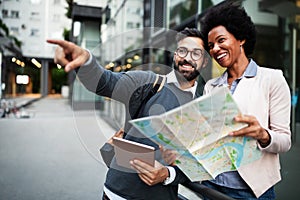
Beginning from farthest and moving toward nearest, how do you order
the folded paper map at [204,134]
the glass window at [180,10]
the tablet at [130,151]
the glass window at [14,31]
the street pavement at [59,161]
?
the glass window at [180,10]
the glass window at [14,31]
the street pavement at [59,161]
the tablet at [130,151]
the folded paper map at [204,134]

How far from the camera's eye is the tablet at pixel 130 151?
63 cm

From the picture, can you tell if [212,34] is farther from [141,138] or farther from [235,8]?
[141,138]

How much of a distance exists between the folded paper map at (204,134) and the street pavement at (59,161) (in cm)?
21

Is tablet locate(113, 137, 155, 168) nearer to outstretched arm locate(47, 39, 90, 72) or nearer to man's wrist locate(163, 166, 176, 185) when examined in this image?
man's wrist locate(163, 166, 176, 185)

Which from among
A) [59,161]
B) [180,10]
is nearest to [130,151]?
[59,161]

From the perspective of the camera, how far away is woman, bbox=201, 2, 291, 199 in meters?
0.70

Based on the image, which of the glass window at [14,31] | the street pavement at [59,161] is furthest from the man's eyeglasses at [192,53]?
the glass window at [14,31]

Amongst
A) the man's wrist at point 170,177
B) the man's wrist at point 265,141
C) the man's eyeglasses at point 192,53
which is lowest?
the man's wrist at point 170,177

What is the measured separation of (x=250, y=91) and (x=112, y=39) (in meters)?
0.36

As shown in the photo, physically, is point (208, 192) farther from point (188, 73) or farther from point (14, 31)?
point (14, 31)

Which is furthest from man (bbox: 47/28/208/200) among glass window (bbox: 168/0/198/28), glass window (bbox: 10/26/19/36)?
glass window (bbox: 168/0/198/28)

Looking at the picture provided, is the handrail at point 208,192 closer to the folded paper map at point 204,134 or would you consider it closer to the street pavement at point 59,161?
the folded paper map at point 204,134

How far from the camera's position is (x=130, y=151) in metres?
0.65

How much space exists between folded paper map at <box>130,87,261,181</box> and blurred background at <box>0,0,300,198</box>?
0.21 m
